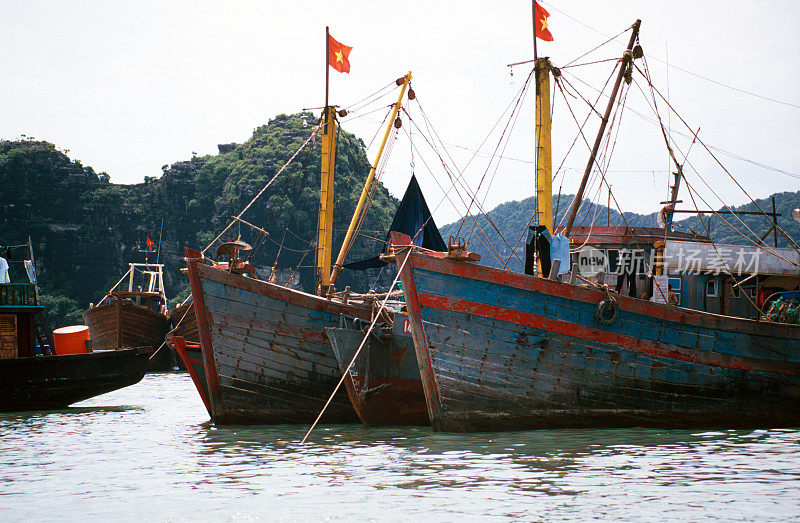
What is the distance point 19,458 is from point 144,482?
3520mm

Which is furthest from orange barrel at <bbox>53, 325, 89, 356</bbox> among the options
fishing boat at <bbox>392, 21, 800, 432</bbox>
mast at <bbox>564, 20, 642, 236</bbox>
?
mast at <bbox>564, 20, 642, 236</bbox>

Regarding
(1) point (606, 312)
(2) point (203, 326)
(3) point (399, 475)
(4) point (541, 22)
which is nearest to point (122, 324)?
(2) point (203, 326)

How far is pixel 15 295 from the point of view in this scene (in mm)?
19734

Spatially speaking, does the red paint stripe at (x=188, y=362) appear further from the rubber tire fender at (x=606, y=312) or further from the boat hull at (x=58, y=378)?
the rubber tire fender at (x=606, y=312)

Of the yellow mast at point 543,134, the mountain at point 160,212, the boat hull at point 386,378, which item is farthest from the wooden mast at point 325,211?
the mountain at point 160,212

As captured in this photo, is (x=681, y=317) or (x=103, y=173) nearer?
(x=681, y=317)

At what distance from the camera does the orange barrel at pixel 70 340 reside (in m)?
22.0

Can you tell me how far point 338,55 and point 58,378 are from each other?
1180 centimetres

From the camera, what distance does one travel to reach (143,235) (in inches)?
3403

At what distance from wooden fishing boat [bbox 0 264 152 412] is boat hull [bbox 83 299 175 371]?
1491 cm

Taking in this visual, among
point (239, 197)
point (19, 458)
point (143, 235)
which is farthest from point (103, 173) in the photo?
point (19, 458)

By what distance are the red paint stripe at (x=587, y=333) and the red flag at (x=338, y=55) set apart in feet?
34.8

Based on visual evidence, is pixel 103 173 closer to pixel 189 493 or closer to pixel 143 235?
pixel 143 235

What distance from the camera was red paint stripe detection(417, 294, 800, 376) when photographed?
1307 cm
